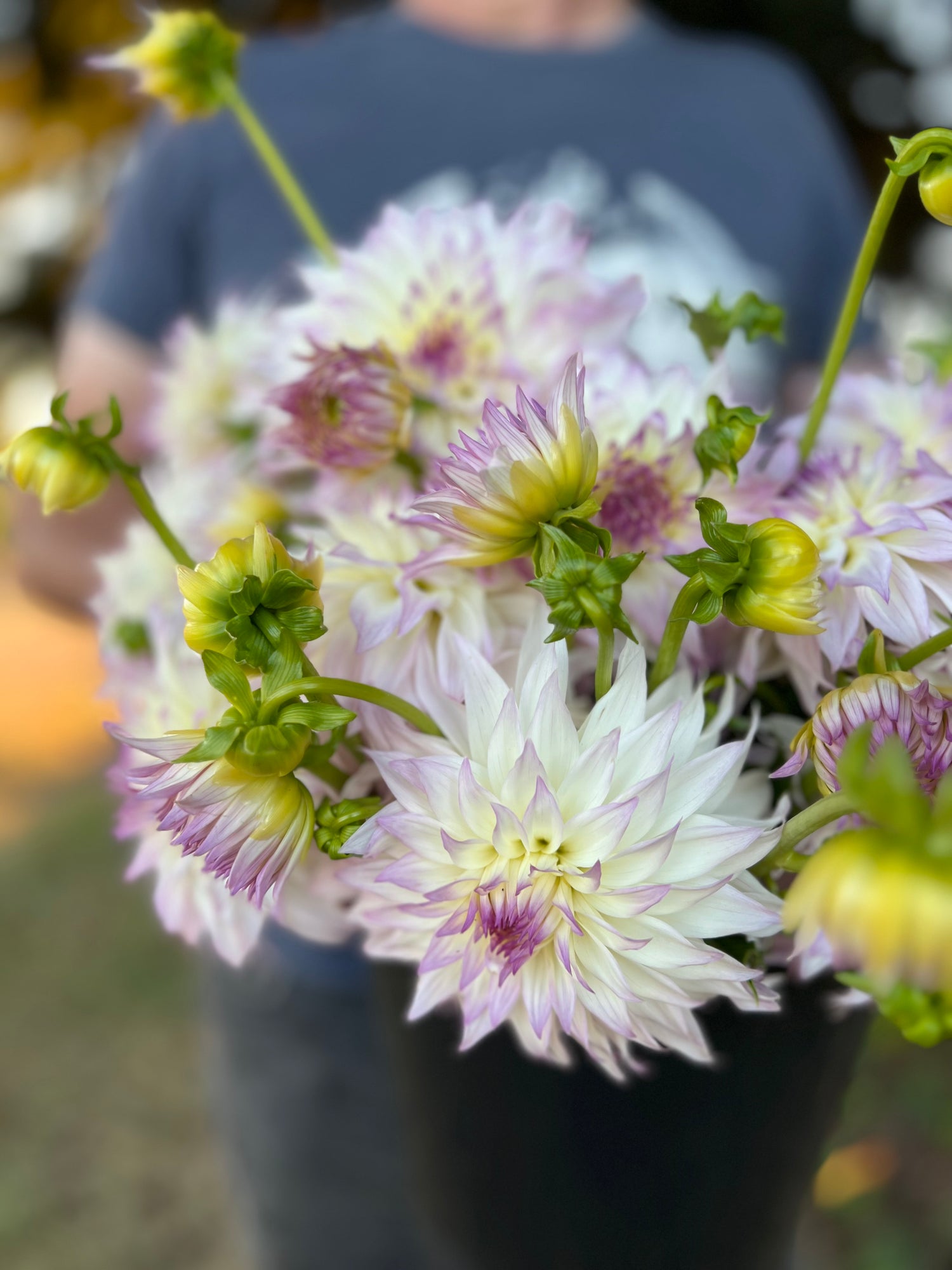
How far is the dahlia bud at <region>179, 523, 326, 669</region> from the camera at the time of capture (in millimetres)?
230

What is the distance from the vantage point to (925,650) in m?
0.25

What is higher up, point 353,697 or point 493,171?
point 353,697

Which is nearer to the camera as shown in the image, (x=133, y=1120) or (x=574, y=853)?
(x=574, y=853)

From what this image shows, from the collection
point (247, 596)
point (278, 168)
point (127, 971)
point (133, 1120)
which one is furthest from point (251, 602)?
point (127, 971)

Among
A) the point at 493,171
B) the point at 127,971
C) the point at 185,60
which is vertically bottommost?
the point at 127,971

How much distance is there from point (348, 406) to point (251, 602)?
0.08 m

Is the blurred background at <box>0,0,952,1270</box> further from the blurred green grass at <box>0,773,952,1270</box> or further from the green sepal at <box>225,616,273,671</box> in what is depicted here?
the green sepal at <box>225,616,273,671</box>

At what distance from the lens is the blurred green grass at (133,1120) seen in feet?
3.90

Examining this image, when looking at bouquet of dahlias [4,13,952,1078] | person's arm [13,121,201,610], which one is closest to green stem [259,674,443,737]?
bouquet of dahlias [4,13,952,1078]

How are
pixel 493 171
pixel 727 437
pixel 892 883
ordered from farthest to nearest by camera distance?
pixel 493 171 → pixel 727 437 → pixel 892 883

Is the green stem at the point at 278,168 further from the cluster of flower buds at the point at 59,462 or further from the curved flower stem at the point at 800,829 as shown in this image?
the curved flower stem at the point at 800,829

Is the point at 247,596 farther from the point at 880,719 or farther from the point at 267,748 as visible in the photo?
the point at 880,719

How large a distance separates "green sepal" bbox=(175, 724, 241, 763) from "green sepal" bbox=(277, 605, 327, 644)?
0.02 m

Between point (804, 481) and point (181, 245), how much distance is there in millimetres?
690
